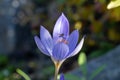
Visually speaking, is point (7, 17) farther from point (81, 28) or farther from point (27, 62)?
point (81, 28)

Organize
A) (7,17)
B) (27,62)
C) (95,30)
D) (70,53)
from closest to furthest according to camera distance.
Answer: (70,53), (95,30), (27,62), (7,17)

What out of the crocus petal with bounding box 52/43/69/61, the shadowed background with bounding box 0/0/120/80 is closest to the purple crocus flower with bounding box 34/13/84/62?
the crocus petal with bounding box 52/43/69/61

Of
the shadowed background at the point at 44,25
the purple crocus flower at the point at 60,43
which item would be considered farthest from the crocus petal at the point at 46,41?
the shadowed background at the point at 44,25

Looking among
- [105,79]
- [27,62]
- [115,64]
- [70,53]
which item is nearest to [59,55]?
[70,53]

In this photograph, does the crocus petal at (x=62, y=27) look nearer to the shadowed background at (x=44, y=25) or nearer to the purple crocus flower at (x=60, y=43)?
the purple crocus flower at (x=60, y=43)

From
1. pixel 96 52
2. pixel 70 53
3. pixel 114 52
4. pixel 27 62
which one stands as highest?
pixel 70 53

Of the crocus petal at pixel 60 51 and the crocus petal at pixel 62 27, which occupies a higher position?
the crocus petal at pixel 62 27

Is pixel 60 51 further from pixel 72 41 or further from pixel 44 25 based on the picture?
pixel 44 25
